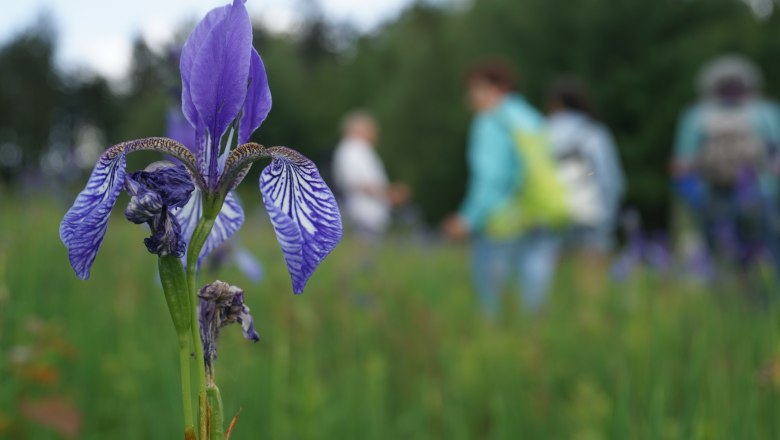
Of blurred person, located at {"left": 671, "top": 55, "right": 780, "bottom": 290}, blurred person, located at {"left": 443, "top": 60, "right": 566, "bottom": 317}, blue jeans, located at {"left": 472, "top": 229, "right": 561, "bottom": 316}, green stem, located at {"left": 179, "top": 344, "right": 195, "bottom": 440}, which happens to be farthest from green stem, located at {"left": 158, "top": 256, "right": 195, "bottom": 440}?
blue jeans, located at {"left": 472, "top": 229, "right": 561, "bottom": 316}

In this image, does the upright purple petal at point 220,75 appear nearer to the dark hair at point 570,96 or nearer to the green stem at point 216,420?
the green stem at point 216,420

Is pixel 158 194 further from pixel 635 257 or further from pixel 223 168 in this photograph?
pixel 635 257

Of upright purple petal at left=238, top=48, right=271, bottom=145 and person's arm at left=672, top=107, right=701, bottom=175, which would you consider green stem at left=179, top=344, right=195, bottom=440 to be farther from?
person's arm at left=672, top=107, right=701, bottom=175

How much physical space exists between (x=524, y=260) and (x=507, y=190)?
528 millimetres

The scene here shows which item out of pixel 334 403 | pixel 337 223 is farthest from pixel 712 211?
pixel 337 223

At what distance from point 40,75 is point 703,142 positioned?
35.1 meters

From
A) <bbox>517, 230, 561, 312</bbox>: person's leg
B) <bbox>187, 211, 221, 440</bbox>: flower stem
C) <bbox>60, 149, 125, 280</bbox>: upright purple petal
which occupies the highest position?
<bbox>517, 230, 561, 312</bbox>: person's leg

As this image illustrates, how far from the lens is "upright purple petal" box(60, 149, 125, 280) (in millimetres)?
514

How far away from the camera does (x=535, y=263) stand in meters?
4.60

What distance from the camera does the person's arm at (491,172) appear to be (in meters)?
4.32

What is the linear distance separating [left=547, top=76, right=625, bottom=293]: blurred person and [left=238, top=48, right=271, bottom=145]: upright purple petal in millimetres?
4091

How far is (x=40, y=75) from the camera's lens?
34.0m

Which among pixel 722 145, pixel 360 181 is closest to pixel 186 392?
pixel 722 145

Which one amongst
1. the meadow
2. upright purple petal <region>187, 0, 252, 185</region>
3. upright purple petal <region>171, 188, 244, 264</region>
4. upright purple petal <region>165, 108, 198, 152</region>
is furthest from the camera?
the meadow
